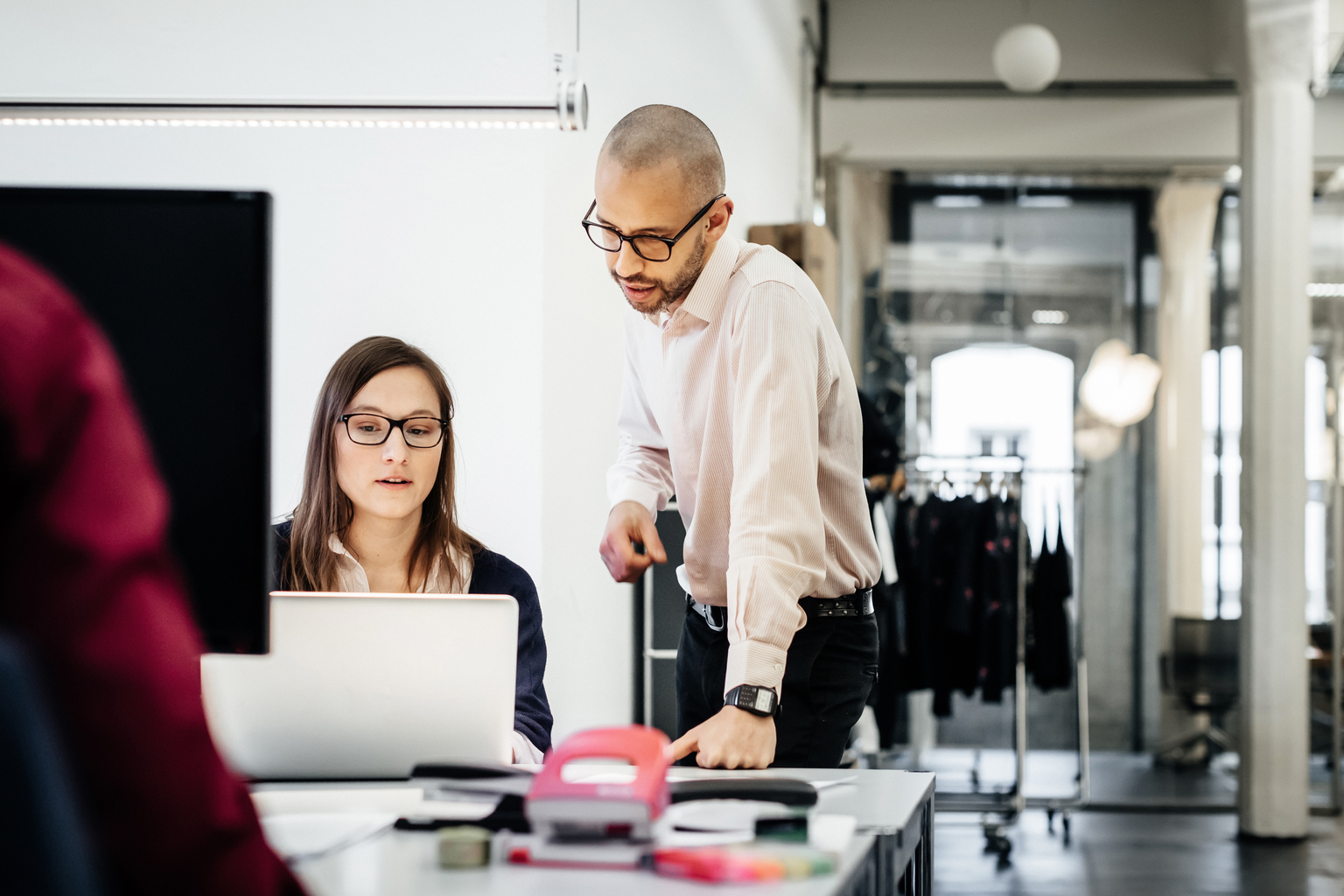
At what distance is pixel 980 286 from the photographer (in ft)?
19.4

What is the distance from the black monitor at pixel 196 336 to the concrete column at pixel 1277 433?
4693 millimetres

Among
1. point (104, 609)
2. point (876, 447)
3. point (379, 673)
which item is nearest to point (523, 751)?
point (379, 673)

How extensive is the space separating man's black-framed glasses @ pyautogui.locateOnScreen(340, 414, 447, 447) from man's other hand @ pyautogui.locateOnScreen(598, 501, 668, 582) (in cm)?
45

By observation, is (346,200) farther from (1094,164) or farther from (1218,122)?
(1218,122)

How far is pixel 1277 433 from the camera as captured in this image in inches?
185

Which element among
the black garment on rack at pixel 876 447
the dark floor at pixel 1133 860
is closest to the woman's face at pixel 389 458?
the black garment on rack at pixel 876 447

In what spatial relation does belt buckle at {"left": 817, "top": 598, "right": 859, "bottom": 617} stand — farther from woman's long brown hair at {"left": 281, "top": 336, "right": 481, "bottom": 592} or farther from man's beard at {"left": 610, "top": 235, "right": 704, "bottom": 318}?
woman's long brown hair at {"left": 281, "top": 336, "right": 481, "bottom": 592}

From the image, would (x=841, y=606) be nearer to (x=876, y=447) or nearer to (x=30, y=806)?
(x=30, y=806)

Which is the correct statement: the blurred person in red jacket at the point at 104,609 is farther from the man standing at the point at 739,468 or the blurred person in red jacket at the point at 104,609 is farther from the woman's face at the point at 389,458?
the woman's face at the point at 389,458

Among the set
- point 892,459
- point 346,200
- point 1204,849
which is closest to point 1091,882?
point 1204,849

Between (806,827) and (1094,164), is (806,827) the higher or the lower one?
the lower one

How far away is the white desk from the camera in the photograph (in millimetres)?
835

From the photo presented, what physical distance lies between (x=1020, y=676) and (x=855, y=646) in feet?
10.8

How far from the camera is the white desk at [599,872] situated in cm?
84
